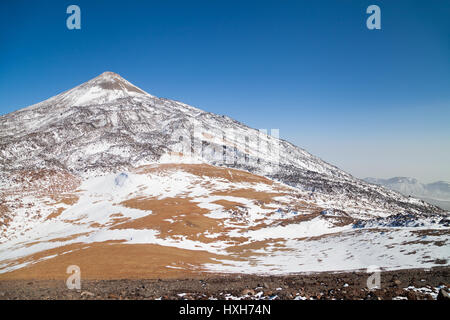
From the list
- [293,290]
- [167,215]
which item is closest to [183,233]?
[167,215]

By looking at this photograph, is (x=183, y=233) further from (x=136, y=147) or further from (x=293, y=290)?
(x=136, y=147)

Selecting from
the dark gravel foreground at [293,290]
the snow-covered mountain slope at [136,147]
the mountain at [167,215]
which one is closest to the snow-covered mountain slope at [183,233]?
the mountain at [167,215]

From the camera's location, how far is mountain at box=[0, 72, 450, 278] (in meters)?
30.4

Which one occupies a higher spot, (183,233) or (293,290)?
(293,290)

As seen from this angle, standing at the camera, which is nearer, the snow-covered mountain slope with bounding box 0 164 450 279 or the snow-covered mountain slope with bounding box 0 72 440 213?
the snow-covered mountain slope with bounding box 0 164 450 279

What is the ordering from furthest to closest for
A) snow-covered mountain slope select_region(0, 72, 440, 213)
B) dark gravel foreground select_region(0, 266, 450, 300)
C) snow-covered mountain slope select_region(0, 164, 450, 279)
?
snow-covered mountain slope select_region(0, 72, 440, 213)
snow-covered mountain slope select_region(0, 164, 450, 279)
dark gravel foreground select_region(0, 266, 450, 300)

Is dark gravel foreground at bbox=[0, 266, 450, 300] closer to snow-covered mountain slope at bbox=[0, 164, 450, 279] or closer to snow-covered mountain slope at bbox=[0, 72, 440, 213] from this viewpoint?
snow-covered mountain slope at bbox=[0, 164, 450, 279]

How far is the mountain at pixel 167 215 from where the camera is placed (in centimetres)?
3038

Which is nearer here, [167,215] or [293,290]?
[293,290]

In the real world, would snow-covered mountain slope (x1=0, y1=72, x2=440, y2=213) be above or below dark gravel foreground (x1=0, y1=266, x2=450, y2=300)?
above

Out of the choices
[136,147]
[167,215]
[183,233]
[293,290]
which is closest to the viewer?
[293,290]

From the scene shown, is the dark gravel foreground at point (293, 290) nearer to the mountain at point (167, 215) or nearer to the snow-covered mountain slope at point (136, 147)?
the mountain at point (167, 215)

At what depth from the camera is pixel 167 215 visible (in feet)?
199

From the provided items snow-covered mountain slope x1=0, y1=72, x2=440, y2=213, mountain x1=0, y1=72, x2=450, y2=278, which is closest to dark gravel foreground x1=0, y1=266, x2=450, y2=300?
mountain x1=0, y1=72, x2=450, y2=278
